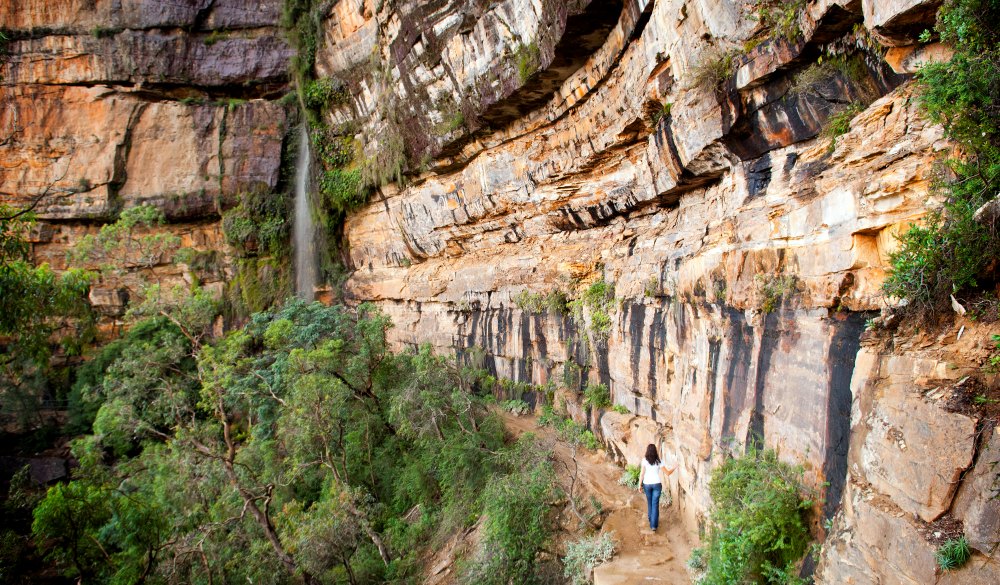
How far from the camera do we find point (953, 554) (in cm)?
286

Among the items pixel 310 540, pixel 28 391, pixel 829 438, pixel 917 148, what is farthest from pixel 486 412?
pixel 28 391

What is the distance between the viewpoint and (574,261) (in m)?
10.7

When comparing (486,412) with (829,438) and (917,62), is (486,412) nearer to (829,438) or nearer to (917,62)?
(829,438)

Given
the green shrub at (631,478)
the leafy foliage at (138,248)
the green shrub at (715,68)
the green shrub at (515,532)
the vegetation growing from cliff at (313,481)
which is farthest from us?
the leafy foliage at (138,248)

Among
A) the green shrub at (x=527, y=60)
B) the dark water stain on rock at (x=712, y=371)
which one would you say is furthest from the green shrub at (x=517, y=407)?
the green shrub at (x=527, y=60)

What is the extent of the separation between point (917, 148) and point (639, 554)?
201 inches

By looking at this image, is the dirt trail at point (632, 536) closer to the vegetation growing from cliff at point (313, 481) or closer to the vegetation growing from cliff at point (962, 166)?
the vegetation growing from cliff at point (313, 481)

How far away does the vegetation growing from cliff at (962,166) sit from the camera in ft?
10.6

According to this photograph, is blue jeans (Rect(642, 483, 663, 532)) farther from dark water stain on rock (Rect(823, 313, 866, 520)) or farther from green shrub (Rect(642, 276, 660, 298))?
green shrub (Rect(642, 276, 660, 298))

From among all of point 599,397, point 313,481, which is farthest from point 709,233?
point 313,481

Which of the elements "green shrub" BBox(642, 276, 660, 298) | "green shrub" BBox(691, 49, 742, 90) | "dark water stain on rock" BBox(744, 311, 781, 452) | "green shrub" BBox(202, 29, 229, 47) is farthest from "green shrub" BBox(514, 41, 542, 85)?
"green shrub" BBox(202, 29, 229, 47)

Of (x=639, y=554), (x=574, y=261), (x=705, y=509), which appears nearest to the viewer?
(x=705, y=509)

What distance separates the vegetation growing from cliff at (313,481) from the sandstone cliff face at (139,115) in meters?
8.42

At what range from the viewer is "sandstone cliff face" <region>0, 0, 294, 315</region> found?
62.3 ft
